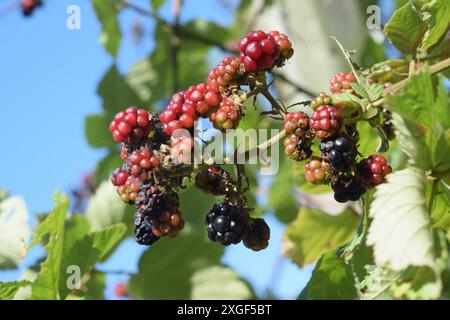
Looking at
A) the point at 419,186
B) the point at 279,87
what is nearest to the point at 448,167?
the point at 419,186

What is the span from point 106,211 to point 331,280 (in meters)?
1.04

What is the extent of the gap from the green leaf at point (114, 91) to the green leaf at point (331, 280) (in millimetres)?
1645

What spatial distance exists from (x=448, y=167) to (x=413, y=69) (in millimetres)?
316

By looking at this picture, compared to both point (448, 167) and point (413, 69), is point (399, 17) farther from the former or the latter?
point (448, 167)

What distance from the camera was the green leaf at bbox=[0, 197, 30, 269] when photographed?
1.87 metres

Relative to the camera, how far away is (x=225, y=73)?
50.0 inches

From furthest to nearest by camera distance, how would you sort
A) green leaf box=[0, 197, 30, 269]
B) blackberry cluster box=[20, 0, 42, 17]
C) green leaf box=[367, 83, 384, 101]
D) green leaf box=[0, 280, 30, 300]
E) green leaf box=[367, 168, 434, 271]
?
blackberry cluster box=[20, 0, 42, 17]
green leaf box=[0, 197, 30, 269]
green leaf box=[0, 280, 30, 300]
green leaf box=[367, 83, 384, 101]
green leaf box=[367, 168, 434, 271]

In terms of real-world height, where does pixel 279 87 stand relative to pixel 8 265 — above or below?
above

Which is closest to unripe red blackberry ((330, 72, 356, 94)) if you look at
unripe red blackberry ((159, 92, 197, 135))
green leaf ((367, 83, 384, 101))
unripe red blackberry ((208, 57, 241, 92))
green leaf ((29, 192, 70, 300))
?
green leaf ((367, 83, 384, 101))

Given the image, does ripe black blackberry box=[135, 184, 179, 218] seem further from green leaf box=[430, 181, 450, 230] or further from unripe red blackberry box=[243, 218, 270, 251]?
green leaf box=[430, 181, 450, 230]

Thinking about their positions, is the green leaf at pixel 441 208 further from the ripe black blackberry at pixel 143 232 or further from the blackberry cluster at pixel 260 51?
the ripe black blackberry at pixel 143 232

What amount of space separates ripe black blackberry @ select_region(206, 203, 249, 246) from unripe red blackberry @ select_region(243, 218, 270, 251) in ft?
0.09

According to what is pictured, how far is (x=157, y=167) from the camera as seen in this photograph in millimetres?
1192

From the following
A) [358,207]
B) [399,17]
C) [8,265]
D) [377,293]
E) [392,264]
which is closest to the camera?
[392,264]
